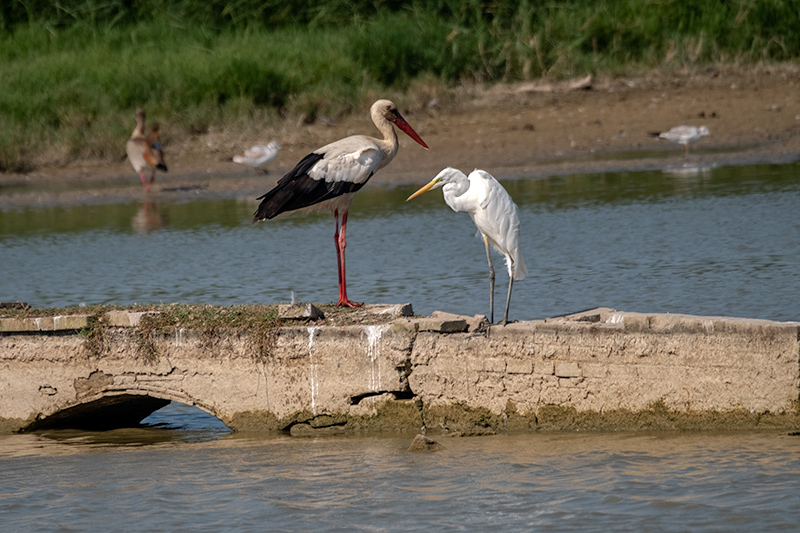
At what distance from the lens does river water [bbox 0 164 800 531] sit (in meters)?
5.07

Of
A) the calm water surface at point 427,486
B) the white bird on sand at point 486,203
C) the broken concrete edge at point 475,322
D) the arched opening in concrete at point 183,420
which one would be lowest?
the calm water surface at point 427,486

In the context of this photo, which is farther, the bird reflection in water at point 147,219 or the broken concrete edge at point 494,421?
the bird reflection in water at point 147,219

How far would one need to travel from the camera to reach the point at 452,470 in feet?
17.9

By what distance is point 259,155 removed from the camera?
578 inches

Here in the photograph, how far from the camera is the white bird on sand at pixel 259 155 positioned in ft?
48.0

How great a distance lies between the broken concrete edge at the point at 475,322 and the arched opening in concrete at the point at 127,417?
0.48 m

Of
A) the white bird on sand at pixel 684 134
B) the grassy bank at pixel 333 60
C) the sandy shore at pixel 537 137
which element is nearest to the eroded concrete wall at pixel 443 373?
the sandy shore at pixel 537 137

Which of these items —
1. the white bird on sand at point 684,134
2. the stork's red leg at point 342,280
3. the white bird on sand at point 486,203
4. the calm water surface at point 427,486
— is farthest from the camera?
the white bird on sand at point 684,134

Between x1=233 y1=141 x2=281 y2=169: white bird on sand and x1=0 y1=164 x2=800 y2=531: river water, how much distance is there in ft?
1.70

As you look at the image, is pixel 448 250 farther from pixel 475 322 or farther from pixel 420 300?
pixel 475 322

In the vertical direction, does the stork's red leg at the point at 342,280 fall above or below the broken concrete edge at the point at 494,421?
above

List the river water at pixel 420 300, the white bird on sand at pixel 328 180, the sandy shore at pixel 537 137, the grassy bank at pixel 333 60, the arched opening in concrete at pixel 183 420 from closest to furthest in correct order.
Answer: the river water at pixel 420 300
the arched opening in concrete at pixel 183 420
the white bird on sand at pixel 328 180
the sandy shore at pixel 537 137
the grassy bank at pixel 333 60

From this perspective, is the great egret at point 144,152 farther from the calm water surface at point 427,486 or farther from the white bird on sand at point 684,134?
the calm water surface at point 427,486

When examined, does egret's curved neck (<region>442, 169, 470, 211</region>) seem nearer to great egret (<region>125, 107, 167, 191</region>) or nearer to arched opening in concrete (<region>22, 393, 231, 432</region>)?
arched opening in concrete (<region>22, 393, 231, 432</region>)
